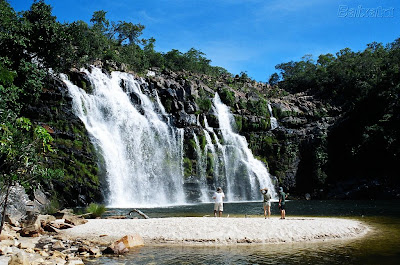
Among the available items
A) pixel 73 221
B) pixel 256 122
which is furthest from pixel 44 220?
pixel 256 122

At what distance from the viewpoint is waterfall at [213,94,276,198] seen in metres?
38.2

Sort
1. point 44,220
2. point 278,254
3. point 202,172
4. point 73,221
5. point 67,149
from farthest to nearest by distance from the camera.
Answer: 1. point 202,172
2. point 67,149
3. point 73,221
4. point 44,220
5. point 278,254

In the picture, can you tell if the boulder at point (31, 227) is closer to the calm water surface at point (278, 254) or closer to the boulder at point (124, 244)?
the boulder at point (124, 244)

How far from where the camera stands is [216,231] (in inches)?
535

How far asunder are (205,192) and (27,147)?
26900 millimetres

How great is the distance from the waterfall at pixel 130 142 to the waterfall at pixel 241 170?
231 inches

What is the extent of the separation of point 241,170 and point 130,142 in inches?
526

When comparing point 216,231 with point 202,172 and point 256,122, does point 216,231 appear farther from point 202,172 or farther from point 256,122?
point 256,122

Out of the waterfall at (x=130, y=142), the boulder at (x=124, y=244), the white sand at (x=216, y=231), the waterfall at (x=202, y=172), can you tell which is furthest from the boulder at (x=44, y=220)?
the waterfall at (x=202, y=172)

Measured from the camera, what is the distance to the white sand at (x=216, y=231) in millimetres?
12938

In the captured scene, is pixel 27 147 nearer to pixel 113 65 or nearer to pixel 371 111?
pixel 113 65

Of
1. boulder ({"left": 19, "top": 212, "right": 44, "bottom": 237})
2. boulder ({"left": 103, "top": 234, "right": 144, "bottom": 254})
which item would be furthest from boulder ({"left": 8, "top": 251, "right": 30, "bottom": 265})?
boulder ({"left": 19, "top": 212, "right": 44, "bottom": 237})

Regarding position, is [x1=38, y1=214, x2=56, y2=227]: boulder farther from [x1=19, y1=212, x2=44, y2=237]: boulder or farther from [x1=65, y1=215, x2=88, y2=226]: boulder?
[x1=65, y1=215, x2=88, y2=226]: boulder

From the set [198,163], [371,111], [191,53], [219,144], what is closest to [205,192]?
[198,163]
